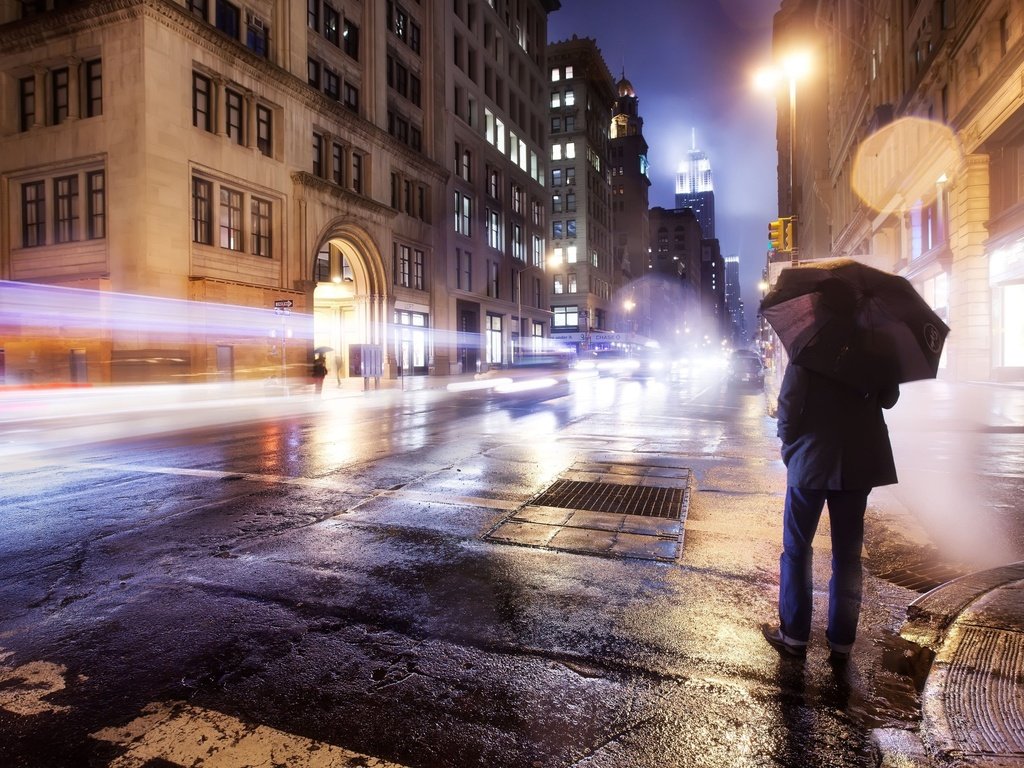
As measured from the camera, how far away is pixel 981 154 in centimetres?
2167

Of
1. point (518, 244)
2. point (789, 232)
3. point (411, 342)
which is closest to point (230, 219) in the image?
point (411, 342)

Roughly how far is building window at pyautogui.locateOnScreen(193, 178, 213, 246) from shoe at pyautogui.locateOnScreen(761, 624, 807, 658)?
92.1ft

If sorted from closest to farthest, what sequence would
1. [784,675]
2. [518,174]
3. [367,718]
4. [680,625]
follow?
[367,718] < [784,675] < [680,625] < [518,174]

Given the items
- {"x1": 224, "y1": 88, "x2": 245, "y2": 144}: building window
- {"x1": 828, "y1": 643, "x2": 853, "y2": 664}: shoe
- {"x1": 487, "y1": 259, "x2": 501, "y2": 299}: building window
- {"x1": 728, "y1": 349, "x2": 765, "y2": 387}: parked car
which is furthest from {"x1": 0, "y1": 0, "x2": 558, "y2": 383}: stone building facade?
{"x1": 828, "y1": 643, "x2": 853, "y2": 664}: shoe

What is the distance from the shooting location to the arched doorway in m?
36.6

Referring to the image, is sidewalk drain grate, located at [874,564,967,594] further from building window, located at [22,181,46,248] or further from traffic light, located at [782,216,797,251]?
building window, located at [22,181,46,248]

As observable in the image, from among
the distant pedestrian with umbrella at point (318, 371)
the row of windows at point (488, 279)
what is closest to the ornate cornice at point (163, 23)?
the distant pedestrian with umbrella at point (318, 371)

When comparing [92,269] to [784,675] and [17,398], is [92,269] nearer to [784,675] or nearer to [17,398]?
[17,398]

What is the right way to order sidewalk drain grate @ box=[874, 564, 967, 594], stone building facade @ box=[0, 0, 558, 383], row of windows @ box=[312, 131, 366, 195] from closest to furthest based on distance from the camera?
sidewalk drain grate @ box=[874, 564, 967, 594] < stone building facade @ box=[0, 0, 558, 383] < row of windows @ box=[312, 131, 366, 195]

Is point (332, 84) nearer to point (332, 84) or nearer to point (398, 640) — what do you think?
point (332, 84)

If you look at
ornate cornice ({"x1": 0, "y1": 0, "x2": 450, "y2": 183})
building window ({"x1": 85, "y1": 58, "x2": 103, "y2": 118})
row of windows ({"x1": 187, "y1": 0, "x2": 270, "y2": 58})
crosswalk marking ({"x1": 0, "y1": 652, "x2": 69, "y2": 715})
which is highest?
row of windows ({"x1": 187, "y1": 0, "x2": 270, "y2": 58})

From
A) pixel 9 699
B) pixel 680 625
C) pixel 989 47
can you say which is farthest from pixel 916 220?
pixel 9 699

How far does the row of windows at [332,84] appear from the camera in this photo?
1320 inches

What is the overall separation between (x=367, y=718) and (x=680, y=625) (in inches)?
79.3
